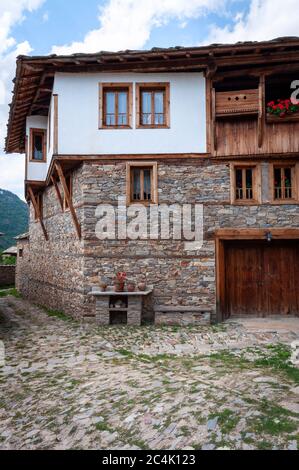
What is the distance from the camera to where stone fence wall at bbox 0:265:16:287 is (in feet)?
80.7

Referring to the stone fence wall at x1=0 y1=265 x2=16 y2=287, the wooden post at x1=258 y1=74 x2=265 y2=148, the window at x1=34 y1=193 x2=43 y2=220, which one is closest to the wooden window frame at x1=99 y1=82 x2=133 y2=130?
the wooden post at x1=258 y1=74 x2=265 y2=148

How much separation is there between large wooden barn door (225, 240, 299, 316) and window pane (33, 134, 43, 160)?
821 centimetres

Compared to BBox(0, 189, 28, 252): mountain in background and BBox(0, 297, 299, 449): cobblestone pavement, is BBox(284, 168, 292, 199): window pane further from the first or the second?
BBox(0, 189, 28, 252): mountain in background

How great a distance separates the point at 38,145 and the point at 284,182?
9.32 m

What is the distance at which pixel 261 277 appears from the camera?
10.3 meters

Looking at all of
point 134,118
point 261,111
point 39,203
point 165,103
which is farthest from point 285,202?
point 39,203

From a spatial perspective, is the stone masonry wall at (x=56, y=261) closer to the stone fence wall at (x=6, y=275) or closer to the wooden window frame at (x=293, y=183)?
the wooden window frame at (x=293, y=183)

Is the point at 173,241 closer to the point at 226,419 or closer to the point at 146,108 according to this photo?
the point at 146,108

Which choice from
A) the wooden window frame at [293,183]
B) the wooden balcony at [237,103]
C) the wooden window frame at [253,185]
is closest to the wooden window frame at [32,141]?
the wooden balcony at [237,103]

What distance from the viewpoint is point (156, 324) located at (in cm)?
952

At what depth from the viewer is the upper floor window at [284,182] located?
32.8 ft

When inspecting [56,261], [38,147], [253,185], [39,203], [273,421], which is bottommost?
[273,421]
